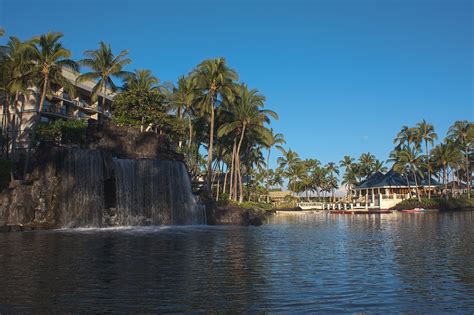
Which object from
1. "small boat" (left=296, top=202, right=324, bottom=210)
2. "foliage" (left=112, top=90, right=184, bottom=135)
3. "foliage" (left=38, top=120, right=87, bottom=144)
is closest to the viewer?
"foliage" (left=38, top=120, right=87, bottom=144)

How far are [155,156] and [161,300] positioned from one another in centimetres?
3596

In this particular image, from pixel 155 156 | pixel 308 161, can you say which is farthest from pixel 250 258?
pixel 308 161

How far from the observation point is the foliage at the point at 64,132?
167 feet

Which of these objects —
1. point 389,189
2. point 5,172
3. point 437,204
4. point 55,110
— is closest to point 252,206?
point 55,110

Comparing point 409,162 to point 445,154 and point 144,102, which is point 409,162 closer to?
point 445,154

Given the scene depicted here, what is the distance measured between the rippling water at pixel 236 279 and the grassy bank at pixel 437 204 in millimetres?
67694

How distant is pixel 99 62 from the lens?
189 feet

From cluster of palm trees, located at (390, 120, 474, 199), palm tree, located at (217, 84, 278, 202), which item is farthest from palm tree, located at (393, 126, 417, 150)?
palm tree, located at (217, 84, 278, 202)

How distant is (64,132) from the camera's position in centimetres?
5100

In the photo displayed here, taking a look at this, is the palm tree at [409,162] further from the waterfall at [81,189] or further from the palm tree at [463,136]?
the waterfall at [81,189]

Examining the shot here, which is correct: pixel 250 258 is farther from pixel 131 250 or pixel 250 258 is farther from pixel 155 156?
pixel 155 156

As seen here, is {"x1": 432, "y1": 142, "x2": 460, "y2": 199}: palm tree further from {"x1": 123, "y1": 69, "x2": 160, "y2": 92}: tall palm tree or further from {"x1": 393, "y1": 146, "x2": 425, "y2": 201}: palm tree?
{"x1": 123, "y1": 69, "x2": 160, "y2": 92}: tall palm tree

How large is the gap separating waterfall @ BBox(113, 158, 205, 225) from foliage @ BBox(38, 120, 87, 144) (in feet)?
48.7

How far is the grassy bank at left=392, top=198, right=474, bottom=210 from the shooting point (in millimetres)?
82188
